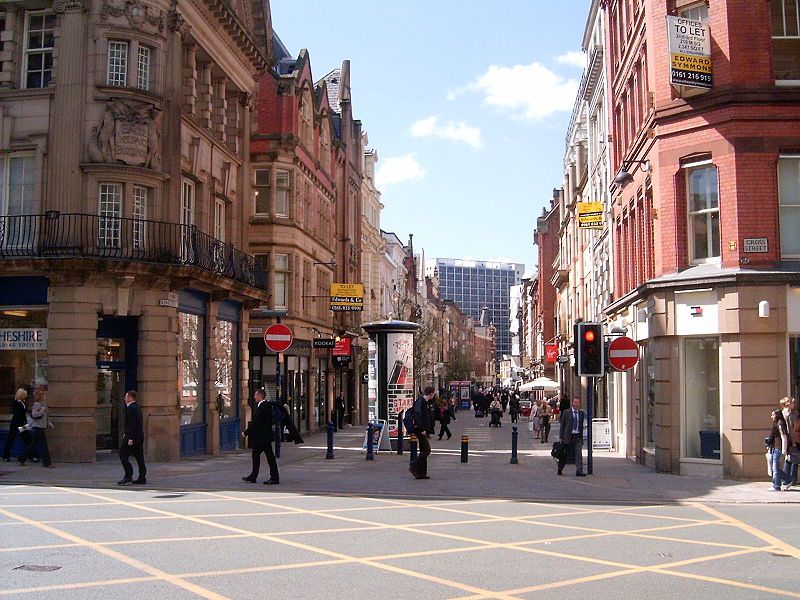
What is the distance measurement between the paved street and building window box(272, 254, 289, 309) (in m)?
18.7

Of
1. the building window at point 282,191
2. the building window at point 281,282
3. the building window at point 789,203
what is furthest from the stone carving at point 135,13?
the building window at point 281,282

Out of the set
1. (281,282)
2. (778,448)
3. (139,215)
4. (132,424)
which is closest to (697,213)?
(778,448)

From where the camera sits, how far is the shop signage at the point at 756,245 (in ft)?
62.2

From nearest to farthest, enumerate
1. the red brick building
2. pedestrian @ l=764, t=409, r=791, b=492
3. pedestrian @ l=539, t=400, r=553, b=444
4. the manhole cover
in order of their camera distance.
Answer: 1. the manhole cover
2. pedestrian @ l=764, t=409, r=791, b=492
3. the red brick building
4. pedestrian @ l=539, t=400, r=553, b=444

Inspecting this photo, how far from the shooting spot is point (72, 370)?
70.2 ft

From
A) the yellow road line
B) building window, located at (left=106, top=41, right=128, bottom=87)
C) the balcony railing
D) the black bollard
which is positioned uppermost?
building window, located at (left=106, top=41, right=128, bottom=87)

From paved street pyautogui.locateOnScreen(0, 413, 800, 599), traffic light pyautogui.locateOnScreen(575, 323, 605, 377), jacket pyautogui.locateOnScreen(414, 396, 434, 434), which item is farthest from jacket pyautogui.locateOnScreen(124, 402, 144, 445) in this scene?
traffic light pyautogui.locateOnScreen(575, 323, 605, 377)

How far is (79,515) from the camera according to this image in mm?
13078

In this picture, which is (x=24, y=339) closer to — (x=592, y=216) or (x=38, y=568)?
(x=38, y=568)

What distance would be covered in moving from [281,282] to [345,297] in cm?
402

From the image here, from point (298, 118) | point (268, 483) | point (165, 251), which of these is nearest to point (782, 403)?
point (268, 483)

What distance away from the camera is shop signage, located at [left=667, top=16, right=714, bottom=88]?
18.9 m

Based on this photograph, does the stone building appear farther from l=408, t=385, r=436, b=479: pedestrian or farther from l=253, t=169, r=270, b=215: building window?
l=253, t=169, r=270, b=215: building window

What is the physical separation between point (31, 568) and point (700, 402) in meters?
15.0
